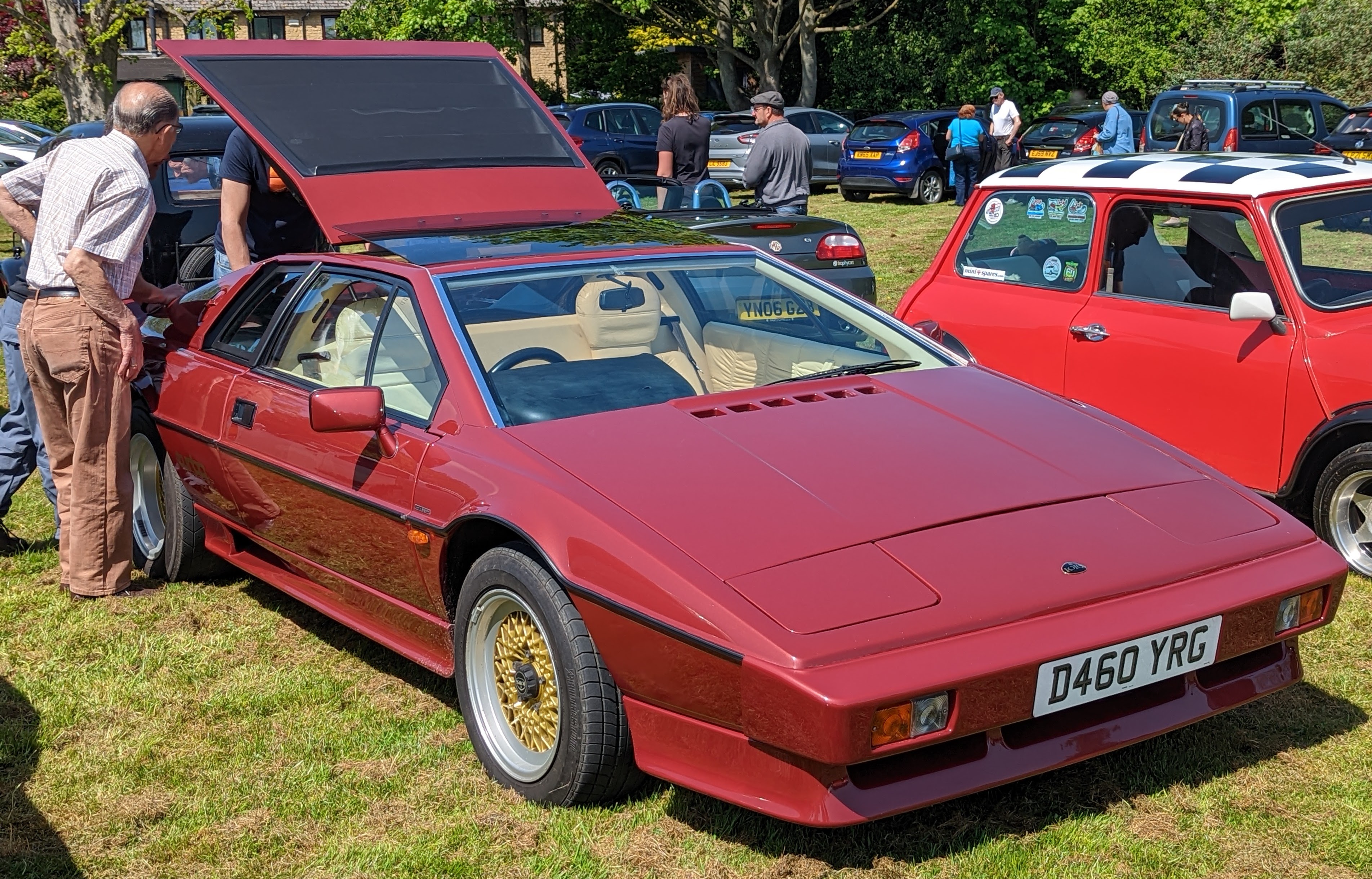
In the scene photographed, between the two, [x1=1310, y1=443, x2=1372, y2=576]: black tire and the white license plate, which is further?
[x1=1310, y1=443, x2=1372, y2=576]: black tire

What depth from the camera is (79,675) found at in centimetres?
453

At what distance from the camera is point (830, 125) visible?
23.0m

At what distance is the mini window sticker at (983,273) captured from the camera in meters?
6.34

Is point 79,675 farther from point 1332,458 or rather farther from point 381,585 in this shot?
point 1332,458

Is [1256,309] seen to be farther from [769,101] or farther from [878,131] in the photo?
[878,131]

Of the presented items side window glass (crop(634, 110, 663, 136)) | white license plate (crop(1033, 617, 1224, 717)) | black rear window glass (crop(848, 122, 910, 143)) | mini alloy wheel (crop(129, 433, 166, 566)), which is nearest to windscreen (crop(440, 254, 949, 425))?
white license plate (crop(1033, 617, 1224, 717))

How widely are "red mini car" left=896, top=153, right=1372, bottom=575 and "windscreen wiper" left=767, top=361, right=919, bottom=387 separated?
1695 millimetres

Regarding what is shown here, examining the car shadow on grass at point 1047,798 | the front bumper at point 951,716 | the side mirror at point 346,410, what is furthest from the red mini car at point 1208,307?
the side mirror at point 346,410

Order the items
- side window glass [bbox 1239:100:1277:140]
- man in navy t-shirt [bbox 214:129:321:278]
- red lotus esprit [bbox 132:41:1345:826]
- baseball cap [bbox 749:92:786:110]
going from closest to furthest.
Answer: red lotus esprit [bbox 132:41:1345:826] < man in navy t-shirt [bbox 214:129:321:278] < baseball cap [bbox 749:92:786:110] < side window glass [bbox 1239:100:1277:140]

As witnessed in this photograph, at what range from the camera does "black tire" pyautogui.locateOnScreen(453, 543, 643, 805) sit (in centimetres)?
319

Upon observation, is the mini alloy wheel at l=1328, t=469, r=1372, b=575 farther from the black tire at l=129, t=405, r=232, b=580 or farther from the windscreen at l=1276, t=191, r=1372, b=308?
the black tire at l=129, t=405, r=232, b=580

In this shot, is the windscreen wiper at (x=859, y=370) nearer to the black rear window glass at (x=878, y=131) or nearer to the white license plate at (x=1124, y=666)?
the white license plate at (x=1124, y=666)

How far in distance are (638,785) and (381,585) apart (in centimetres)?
112

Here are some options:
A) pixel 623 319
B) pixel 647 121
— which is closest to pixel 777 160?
pixel 623 319
